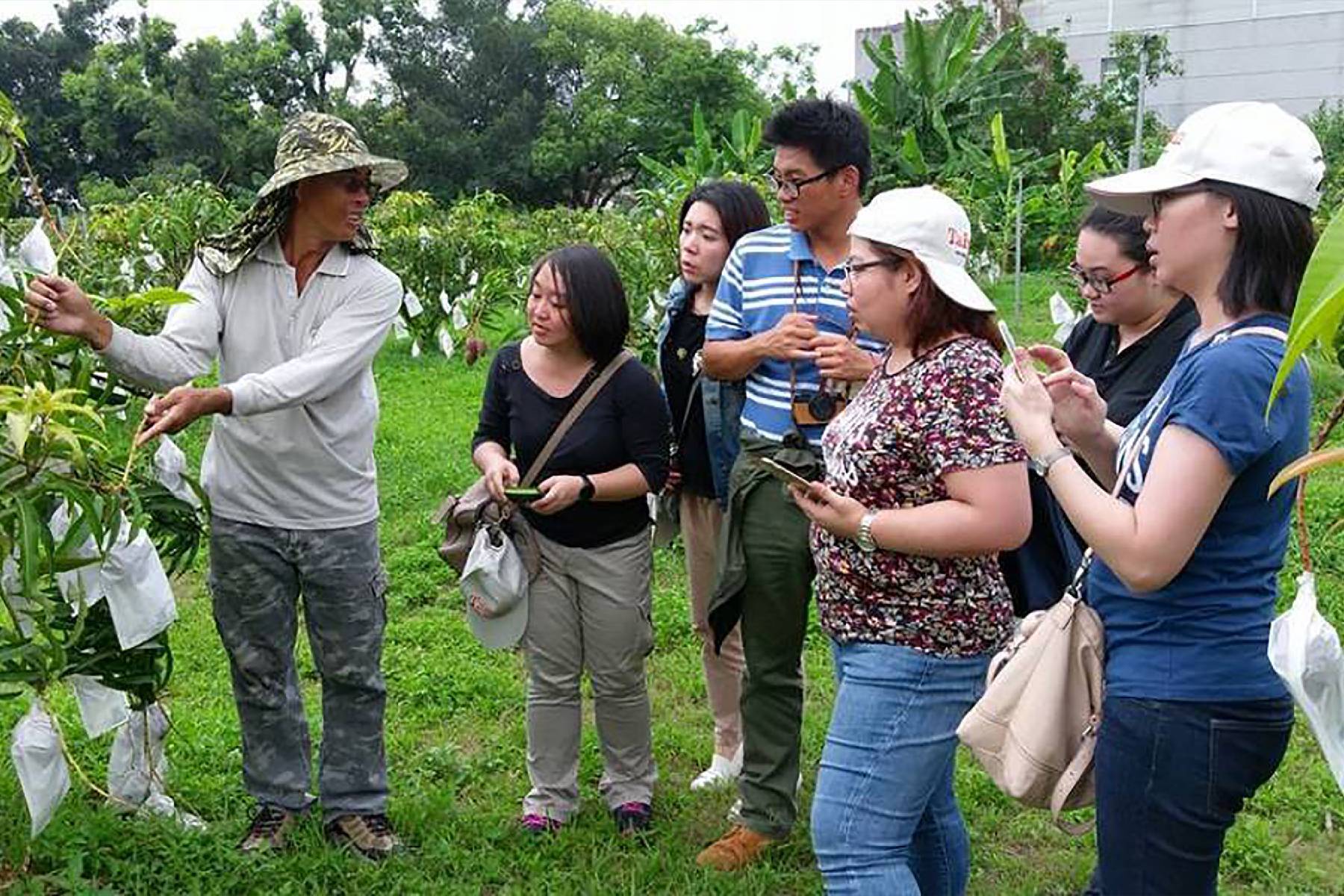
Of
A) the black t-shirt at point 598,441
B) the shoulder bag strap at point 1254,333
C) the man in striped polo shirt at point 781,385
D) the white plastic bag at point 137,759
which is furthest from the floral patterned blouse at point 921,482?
the white plastic bag at point 137,759

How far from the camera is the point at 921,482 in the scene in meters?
2.12

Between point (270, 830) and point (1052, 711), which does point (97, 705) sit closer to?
point (270, 830)

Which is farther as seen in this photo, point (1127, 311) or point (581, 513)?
point (581, 513)

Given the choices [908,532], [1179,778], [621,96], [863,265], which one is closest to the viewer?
[1179,778]

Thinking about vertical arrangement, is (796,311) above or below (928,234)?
below

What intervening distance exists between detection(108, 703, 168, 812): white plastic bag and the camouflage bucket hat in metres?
1.20

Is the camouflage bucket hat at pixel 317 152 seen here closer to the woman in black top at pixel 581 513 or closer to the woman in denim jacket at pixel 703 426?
the woman in black top at pixel 581 513

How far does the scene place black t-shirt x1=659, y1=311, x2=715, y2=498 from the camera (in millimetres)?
3348

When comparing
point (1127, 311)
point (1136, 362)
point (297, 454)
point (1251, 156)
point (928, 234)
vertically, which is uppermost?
point (1251, 156)

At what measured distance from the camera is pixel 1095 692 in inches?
72.3

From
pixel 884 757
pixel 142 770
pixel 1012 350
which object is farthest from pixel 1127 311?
pixel 142 770

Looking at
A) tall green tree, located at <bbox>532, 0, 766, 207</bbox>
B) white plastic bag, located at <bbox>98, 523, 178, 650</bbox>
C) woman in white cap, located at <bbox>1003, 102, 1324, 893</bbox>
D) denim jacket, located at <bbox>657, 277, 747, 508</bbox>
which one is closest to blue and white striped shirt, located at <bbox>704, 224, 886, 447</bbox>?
denim jacket, located at <bbox>657, 277, 747, 508</bbox>

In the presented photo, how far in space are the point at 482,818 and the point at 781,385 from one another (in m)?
1.31

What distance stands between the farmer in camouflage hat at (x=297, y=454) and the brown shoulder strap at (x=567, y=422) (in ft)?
1.21
